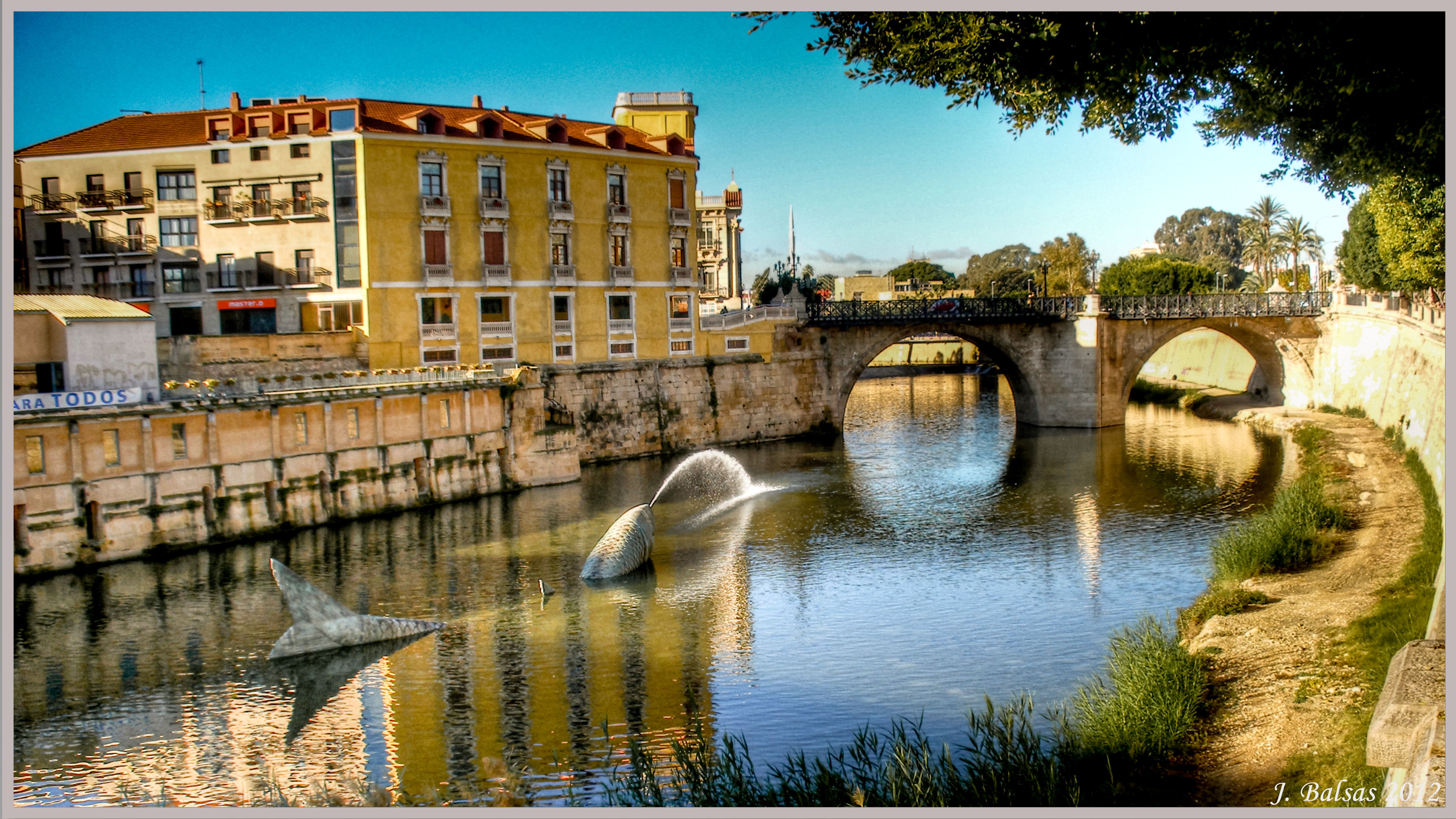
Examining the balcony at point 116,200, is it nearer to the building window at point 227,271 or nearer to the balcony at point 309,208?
the building window at point 227,271

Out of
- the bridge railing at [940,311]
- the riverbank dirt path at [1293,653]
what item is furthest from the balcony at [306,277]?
the riverbank dirt path at [1293,653]

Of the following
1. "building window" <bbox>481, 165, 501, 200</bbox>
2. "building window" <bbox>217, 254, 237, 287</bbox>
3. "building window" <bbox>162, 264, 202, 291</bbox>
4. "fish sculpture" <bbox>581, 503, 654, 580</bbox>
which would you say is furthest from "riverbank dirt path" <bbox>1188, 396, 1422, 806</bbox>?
"building window" <bbox>162, 264, 202, 291</bbox>

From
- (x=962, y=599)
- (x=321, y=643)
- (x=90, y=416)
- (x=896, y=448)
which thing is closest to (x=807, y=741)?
(x=962, y=599)

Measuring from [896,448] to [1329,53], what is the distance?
126ft

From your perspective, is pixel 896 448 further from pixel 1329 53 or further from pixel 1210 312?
pixel 1329 53

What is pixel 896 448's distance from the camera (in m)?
54.5

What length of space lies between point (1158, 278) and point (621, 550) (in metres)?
69.8

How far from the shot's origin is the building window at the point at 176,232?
48.2 meters

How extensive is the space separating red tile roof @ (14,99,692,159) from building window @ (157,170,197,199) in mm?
1214

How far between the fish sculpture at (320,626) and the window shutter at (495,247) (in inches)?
1024

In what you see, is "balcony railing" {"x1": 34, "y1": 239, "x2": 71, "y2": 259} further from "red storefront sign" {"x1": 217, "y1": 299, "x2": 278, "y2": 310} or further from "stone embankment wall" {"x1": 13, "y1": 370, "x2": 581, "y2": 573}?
"stone embankment wall" {"x1": 13, "y1": 370, "x2": 581, "y2": 573}

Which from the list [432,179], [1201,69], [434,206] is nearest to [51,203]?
[432,179]

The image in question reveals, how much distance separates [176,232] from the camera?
48.3 meters

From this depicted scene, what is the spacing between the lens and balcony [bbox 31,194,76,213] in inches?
1906
